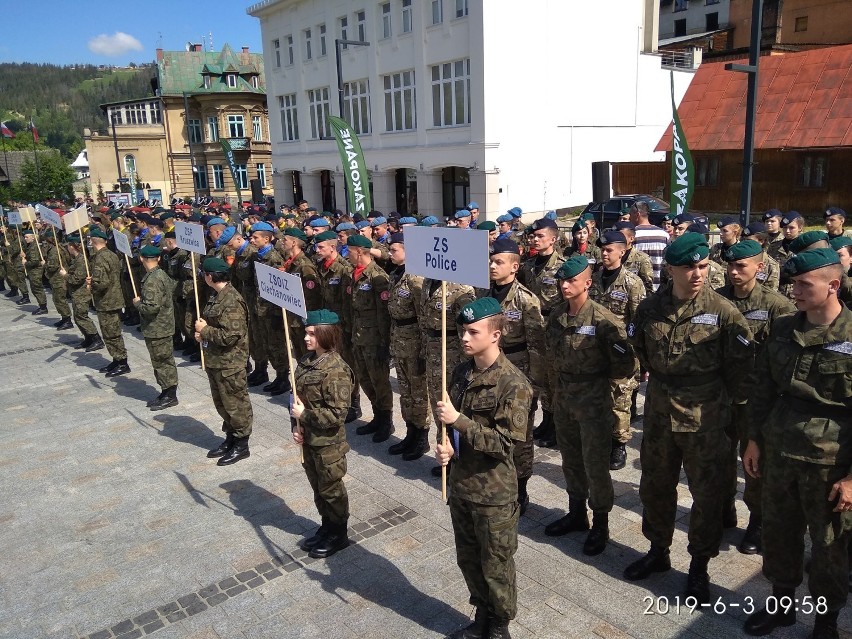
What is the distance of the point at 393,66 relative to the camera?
3050 centimetres

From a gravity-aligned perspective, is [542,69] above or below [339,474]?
above

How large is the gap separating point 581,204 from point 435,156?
7.67 m

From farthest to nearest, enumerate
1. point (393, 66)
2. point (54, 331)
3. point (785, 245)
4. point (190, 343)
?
1. point (393, 66)
2. point (54, 331)
3. point (190, 343)
4. point (785, 245)

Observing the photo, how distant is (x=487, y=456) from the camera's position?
12.4ft

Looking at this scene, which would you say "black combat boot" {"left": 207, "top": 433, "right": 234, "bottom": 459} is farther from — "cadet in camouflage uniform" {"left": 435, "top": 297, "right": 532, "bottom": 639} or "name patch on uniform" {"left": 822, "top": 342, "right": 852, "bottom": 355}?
"name patch on uniform" {"left": 822, "top": 342, "right": 852, "bottom": 355}

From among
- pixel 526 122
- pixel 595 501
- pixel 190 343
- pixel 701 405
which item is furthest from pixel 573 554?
pixel 526 122

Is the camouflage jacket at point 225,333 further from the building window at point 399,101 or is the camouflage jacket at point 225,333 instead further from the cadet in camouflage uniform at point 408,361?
the building window at point 399,101

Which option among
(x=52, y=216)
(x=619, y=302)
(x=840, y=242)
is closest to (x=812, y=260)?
(x=619, y=302)

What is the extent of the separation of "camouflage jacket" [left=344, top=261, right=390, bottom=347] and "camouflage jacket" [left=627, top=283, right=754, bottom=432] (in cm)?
372

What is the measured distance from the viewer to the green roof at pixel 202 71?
192ft

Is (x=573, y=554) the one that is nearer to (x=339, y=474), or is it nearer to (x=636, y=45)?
(x=339, y=474)

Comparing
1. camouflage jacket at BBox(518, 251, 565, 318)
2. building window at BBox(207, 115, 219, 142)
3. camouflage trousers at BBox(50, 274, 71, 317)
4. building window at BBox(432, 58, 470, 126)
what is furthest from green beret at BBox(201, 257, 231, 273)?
building window at BBox(207, 115, 219, 142)

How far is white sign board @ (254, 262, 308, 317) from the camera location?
551 centimetres

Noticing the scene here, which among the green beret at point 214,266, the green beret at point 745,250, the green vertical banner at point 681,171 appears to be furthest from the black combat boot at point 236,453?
the green vertical banner at point 681,171
